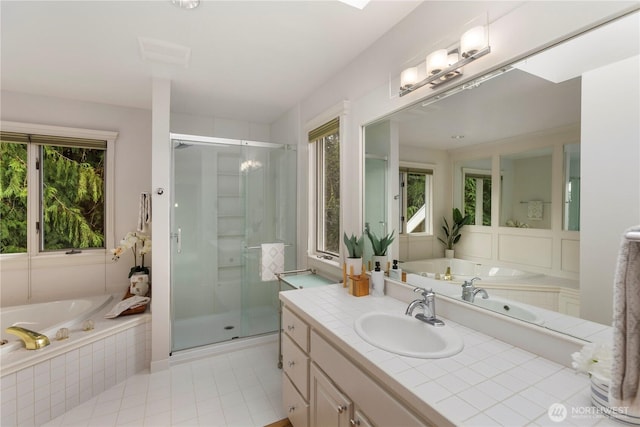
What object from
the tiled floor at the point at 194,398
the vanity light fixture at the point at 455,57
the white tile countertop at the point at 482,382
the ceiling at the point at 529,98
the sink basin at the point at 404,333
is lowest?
the tiled floor at the point at 194,398

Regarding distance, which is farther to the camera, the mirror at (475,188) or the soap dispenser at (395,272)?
the soap dispenser at (395,272)

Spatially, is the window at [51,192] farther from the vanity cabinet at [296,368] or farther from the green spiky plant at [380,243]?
the green spiky plant at [380,243]

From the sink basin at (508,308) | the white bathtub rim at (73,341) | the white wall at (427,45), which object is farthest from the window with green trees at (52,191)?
the sink basin at (508,308)

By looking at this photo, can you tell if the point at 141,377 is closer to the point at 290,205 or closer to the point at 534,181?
the point at 290,205

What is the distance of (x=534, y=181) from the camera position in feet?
3.60

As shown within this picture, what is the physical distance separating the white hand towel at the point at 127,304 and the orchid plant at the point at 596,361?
2870mm

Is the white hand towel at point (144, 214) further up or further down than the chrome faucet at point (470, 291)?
further up

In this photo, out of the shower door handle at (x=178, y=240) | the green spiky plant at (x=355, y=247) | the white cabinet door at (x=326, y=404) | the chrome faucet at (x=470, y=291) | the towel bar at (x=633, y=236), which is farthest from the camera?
the shower door handle at (x=178, y=240)

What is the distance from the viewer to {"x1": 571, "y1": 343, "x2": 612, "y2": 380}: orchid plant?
730 mm

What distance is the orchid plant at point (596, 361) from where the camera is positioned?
730 millimetres

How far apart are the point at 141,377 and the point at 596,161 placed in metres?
3.07

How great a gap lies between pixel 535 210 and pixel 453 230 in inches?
15.3

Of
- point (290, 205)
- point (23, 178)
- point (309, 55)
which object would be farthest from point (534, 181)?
point (23, 178)

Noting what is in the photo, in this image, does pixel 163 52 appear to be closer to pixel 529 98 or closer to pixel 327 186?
pixel 327 186
